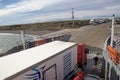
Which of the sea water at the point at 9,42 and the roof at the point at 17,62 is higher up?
the roof at the point at 17,62

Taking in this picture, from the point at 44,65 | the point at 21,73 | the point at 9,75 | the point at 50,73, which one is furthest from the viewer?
the point at 50,73

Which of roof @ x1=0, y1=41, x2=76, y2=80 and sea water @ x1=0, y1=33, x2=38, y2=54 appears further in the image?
sea water @ x1=0, y1=33, x2=38, y2=54

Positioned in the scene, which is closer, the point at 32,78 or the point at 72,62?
the point at 32,78

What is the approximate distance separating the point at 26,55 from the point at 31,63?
198cm

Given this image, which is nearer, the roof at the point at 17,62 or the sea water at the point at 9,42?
the roof at the point at 17,62

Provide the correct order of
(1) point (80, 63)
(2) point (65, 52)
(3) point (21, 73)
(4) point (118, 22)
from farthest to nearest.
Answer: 1. (4) point (118, 22)
2. (1) point (80, 63)
3. (2) point (65, 52)
4. (3) point (21, 73)

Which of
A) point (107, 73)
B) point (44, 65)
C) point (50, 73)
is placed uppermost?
point (44, 65)

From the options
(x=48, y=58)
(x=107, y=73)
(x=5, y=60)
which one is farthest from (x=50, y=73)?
(x=107, y=73)

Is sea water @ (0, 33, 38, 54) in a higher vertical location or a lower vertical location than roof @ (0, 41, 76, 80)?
lower

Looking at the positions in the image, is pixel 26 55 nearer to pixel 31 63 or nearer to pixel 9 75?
pixel 31 63

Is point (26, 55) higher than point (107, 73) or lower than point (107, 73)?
higher

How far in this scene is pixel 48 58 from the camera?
420 inches

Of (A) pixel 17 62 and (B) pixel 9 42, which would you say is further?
(B) pixel 9 42

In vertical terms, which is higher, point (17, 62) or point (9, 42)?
point (17, 62)
